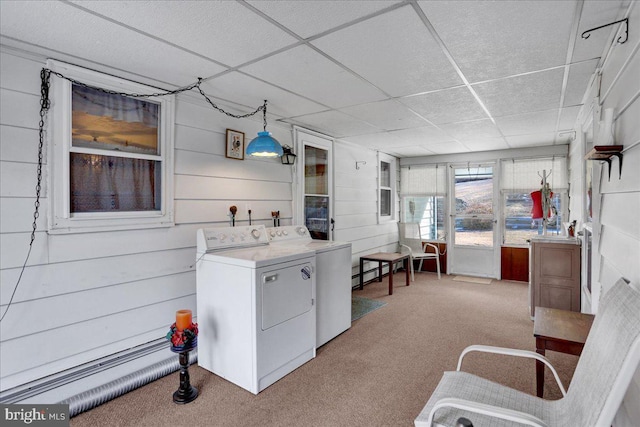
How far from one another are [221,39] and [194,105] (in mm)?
1141

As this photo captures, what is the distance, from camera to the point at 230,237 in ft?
9.55

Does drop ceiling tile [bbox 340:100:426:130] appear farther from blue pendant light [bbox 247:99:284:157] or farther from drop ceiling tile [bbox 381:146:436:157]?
drop ceiling tile [bbox 381:146:436:157]

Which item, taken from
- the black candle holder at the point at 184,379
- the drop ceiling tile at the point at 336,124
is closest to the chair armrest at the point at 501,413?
the black candle holder at the point at 184,379

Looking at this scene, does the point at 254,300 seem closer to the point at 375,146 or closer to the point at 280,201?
the point at 280,201

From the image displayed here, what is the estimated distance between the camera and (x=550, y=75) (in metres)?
2.51

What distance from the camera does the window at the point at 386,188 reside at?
6070 mm

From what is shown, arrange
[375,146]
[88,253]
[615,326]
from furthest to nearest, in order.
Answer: [375,146] < [88,253] < [615,326]

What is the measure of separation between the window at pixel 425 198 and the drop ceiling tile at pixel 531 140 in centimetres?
136

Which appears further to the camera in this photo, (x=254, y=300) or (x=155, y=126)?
(x=155, y=126)

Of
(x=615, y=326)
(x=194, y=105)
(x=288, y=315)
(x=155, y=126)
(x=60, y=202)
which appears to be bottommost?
(x=288, y=315)

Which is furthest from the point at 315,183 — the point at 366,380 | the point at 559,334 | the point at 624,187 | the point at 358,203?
the point at 624,187

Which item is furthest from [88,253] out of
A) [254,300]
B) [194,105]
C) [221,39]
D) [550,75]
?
[550,75]

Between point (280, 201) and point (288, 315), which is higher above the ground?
point (280, 201)

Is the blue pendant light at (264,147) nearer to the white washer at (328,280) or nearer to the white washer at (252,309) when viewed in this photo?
the white washer at (252,309)
